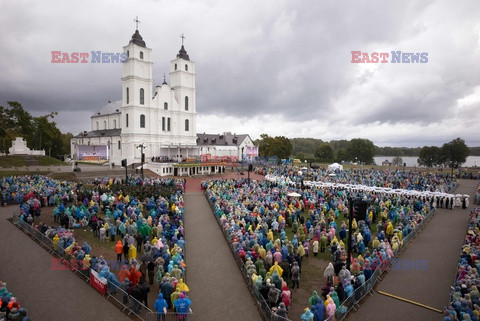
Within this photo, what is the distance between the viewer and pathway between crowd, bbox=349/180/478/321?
8.98m

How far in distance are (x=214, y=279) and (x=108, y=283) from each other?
3.77m

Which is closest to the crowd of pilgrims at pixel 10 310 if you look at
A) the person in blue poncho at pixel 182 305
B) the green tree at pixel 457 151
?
the person in blue poncho at pixel 182 305

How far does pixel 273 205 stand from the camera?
64.2 feet

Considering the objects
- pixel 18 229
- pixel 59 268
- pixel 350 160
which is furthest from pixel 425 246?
pixel 350 160

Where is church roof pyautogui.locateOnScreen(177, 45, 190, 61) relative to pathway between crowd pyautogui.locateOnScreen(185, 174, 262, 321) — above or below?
above

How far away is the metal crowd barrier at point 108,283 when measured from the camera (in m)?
8.27

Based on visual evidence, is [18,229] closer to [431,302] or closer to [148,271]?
[148,271]

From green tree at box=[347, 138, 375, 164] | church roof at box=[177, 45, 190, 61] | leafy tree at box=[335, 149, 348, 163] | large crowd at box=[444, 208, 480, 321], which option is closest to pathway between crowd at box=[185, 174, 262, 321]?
large crowd at box=[444, 208, 480, 321]

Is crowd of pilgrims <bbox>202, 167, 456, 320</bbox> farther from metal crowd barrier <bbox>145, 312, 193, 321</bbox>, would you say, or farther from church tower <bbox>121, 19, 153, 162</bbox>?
church tower <bbox>121, 19, 153, 162</bbox>

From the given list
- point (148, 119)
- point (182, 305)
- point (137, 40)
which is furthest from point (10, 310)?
point (137, 40)

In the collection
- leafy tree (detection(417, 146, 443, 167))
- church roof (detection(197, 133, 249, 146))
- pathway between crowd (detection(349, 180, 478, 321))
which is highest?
church roof (detection(197, 133, 249, 146))

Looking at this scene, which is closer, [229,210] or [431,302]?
[431,302]

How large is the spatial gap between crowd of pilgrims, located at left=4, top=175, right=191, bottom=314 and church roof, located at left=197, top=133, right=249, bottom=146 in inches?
1802

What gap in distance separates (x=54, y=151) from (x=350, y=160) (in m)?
85.3
